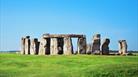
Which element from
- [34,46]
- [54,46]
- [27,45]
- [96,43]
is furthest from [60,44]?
[27,45]

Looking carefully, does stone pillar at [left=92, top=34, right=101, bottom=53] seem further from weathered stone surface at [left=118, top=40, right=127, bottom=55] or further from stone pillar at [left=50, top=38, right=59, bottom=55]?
stone pillar at [left=50, top=38, right=59, bottom=55]

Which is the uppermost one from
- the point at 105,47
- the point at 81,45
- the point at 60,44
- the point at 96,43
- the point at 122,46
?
the point at 96,43

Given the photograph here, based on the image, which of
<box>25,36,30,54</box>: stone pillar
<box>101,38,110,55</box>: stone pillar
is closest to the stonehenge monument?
<box>101,38,110,55</box>: stone pillar

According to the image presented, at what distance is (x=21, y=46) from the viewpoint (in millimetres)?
63219

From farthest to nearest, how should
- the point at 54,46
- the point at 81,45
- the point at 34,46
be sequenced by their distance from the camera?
the point at 34,46
the point at 54,46
the point at 81,45

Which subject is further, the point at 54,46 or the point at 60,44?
the point at 60,44

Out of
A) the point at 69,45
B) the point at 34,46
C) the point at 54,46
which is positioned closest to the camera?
the point at 69,45

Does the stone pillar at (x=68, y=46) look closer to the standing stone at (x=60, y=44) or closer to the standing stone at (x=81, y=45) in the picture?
the standing stone at (x=60, y=44)

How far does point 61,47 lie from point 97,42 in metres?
4.93

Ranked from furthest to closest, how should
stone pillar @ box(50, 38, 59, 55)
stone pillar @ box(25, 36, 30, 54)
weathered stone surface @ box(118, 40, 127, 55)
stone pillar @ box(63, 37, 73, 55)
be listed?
stone pillar @ box(25, 36, 30, 54)
weathered stone surface @ box(118, 40, 127, 55)
stone pillar @ box(50, 38, 59, 55)
stone pillar @ box(63, 37, 73, 55)

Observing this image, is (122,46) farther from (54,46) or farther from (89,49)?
(54,46)

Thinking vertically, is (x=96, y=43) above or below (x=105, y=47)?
above

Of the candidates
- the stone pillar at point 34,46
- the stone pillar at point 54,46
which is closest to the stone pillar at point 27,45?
the stone pillar at point 34,46

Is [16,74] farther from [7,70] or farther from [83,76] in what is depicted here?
[83,76]
